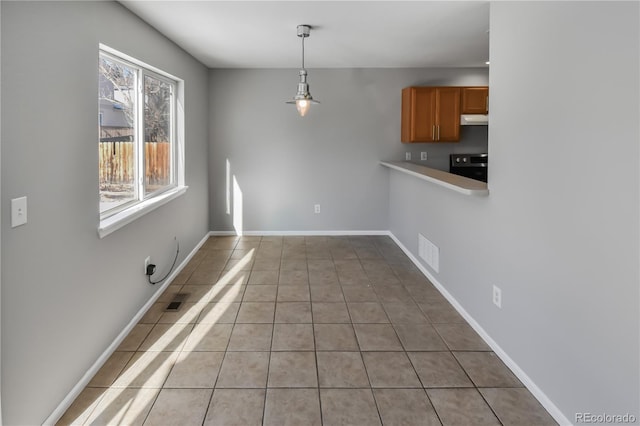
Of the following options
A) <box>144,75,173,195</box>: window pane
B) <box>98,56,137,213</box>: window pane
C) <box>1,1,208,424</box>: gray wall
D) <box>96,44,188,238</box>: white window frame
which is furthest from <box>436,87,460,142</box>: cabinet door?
<box>1,1,208,424</box>: gray wall

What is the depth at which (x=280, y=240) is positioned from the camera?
19.7 feet

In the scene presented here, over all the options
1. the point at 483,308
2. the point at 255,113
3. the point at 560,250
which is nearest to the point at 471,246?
the point at 483,308

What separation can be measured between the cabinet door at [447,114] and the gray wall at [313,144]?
38 centimetres

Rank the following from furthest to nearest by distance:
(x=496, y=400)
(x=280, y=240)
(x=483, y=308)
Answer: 1. (x=280, y=240)
2. (x=483, y=308)
3. (x=496, y=400)

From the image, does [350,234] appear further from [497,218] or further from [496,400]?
[496,400]

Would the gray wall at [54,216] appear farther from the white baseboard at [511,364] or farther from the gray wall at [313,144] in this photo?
the gray wall at [313,144]

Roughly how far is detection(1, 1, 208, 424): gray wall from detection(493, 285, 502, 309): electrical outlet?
2405mm

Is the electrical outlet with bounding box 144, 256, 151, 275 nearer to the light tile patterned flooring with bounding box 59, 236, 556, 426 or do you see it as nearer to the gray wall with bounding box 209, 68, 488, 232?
the light tile patterned flooring with bounding box 59, 236, 556, 426

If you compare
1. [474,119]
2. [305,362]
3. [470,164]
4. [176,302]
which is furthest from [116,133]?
[470,164]

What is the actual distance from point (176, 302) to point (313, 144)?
3152 millimetres

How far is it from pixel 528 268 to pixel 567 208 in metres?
0.49

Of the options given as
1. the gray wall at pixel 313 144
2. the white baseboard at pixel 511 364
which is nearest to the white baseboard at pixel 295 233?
the gray wall at pixel 313 144

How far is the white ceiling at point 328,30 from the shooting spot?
3.20 meters

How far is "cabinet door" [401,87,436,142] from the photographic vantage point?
→ 572 centimetres
